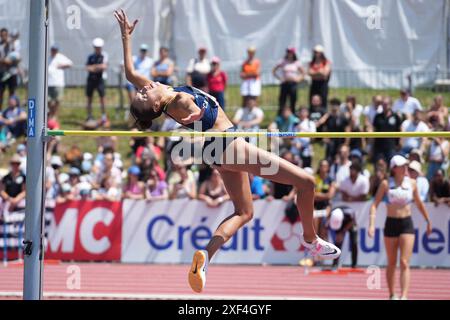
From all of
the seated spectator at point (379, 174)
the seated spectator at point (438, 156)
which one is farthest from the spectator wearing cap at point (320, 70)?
the seated spectator at point (379, 174)

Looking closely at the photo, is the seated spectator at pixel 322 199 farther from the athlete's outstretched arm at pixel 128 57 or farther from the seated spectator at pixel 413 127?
the athlete's outstretched arm at pixel 128 57

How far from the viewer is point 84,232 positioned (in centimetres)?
1513

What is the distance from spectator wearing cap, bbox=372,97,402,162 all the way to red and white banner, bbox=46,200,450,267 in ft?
4.26

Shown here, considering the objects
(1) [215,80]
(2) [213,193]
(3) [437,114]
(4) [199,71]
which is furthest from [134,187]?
(3) [437,114]

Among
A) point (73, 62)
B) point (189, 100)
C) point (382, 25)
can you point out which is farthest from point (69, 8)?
point (189, 100)

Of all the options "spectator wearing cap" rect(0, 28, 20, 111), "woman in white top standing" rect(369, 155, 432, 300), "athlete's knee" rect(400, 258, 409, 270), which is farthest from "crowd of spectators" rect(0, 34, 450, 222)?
"athlete's knee" rect(400, 258, 409, 270)

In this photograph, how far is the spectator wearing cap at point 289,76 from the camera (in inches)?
663

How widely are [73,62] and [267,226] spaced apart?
607 cm

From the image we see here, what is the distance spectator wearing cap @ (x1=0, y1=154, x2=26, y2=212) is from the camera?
14938mm

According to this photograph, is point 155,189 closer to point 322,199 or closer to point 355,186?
point 322,199

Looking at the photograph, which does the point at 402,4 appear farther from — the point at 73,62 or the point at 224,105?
the point at 73,62

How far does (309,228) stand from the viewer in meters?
8.19

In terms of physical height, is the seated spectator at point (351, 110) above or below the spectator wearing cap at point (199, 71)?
below

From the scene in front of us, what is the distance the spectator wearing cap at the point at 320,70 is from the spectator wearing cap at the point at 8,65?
5.55m
